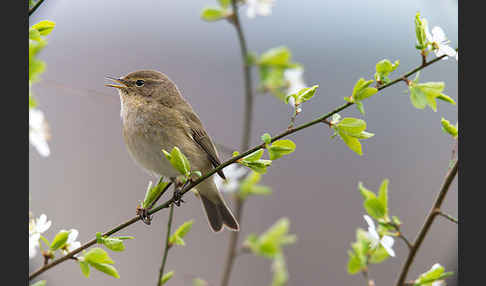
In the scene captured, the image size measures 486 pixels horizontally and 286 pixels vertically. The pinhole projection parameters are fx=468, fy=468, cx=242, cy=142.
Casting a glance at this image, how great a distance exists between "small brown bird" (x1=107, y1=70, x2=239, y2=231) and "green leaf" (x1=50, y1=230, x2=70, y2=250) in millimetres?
478

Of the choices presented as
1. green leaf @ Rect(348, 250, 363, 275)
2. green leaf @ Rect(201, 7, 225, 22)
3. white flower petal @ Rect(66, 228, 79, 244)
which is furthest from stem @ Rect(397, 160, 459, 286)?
green leaf @ Rect(201, 7, 225, 22)

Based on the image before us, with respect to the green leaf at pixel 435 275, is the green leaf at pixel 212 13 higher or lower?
higher

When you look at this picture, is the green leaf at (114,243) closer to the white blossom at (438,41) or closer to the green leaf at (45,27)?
the green leaf at (45,27)

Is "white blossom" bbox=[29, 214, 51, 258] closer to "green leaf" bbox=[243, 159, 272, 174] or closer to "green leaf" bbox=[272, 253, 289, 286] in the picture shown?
"green leaf" bbox=[243, 159, 272, 174]

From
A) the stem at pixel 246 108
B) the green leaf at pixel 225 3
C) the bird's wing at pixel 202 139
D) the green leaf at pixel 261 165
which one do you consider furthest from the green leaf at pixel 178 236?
the green leaf at pixel 225 3

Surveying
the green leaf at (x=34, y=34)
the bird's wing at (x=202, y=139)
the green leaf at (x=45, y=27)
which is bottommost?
the green leaf at (x=34, y=34)

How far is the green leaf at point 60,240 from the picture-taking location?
0.67m

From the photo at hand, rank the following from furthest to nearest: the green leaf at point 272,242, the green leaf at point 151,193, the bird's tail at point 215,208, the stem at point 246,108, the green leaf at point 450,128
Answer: the bird's tail at point 215,208 < the green leaf at point 272,242 < the stem at point 246,108 < the green leaf at point 151,193 < the green leaf at point 450,128

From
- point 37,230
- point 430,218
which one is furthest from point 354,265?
point 37,230

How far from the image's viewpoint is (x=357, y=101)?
0.62 metres

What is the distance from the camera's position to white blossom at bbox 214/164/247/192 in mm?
1070

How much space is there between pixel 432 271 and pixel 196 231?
154 cm

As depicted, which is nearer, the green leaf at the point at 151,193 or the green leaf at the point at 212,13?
the green leaf at the point at 151,193

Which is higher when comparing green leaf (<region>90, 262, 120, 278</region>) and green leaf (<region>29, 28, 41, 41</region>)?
green leaf (<region>29, 28, 41, 41</region>)
